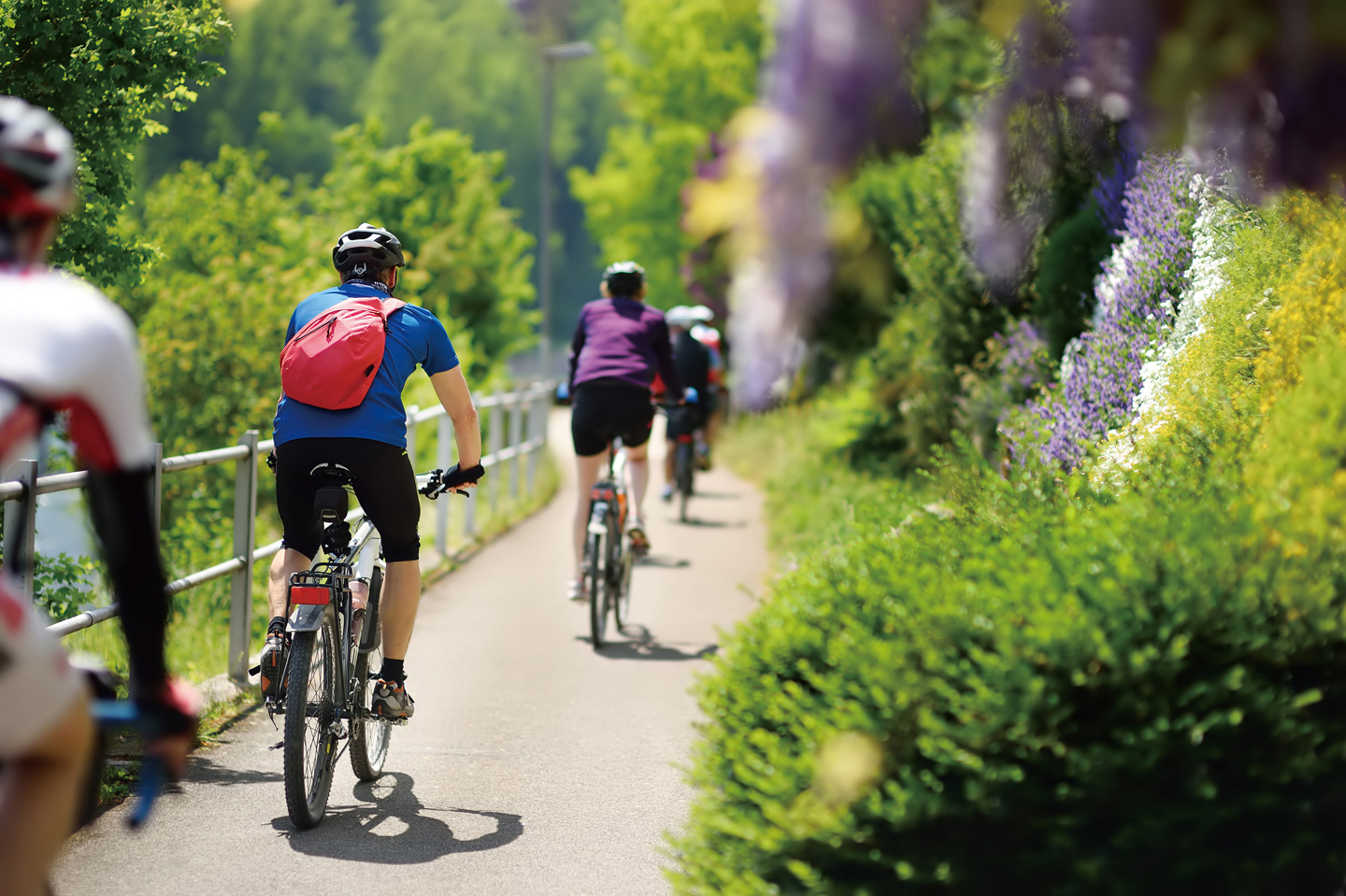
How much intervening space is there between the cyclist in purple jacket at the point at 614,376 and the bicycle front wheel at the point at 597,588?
19 cm

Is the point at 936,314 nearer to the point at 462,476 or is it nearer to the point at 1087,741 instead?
the point at 462,476

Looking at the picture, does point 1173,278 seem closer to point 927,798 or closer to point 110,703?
point 927,798

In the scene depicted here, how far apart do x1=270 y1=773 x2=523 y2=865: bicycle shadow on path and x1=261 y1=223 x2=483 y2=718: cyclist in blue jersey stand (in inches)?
13.7

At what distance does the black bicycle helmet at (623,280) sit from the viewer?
9.36 meters

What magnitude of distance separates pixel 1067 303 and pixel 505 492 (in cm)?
838

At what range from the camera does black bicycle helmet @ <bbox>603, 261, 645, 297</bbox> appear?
9.36 m

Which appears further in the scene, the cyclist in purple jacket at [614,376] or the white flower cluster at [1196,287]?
the cyclist in purple jacket at [614,376]

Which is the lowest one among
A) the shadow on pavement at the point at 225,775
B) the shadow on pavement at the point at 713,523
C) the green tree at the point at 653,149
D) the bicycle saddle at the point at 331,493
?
the shadow on pavement at the point at 713,523

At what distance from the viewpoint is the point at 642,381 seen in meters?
9.14

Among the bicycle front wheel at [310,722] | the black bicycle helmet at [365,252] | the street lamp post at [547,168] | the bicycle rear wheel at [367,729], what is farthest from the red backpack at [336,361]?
the street lamp post at [547,168]

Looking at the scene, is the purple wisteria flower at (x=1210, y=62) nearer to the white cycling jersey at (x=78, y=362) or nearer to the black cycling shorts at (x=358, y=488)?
the white cycling jersey at (x=78, y=362)

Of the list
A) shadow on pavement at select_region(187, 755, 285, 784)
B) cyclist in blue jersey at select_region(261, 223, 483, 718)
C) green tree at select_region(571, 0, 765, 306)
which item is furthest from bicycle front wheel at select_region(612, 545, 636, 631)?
green tree at select_region(571, 0, 765, 306)

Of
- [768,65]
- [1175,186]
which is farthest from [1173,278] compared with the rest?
[768,65]

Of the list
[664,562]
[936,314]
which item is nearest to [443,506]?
[664,562]
